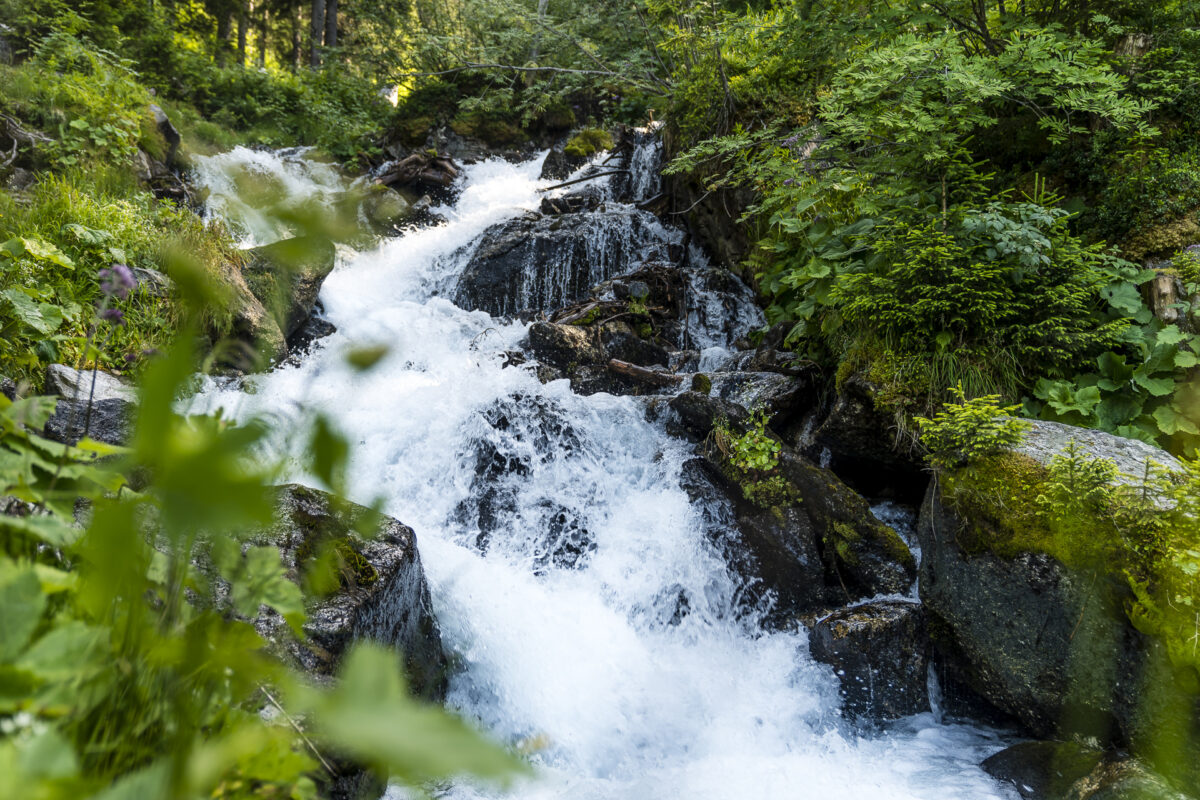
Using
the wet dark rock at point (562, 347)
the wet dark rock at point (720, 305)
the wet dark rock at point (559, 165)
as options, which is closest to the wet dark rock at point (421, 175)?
the wet dark rock at point (559, 165)

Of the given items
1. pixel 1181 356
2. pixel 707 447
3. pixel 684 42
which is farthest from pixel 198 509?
pixel 684 42

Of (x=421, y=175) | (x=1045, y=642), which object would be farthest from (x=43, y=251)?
(x=421, y=175)

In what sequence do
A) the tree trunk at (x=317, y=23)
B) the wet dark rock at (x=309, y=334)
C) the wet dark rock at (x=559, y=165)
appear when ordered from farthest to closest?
the tree trunk at (x=317, y=23) < the wet dark rock at (x=559, y=165) < the wet dark rock at (x=309, y=334)

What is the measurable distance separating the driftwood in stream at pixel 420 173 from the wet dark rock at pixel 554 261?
430 centimetres

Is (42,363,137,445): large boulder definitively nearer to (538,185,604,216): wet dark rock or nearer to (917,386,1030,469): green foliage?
(917,386,1030,469): green foliage

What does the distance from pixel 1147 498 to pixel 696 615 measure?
108 inches

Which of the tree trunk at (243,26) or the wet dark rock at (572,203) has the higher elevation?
the tree trunk at (243,26)

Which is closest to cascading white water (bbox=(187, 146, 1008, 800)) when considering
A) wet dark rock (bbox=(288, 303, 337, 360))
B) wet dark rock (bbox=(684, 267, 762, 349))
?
wet dark rock (bbox=(288, 303, 337, 360))

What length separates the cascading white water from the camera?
135 inches

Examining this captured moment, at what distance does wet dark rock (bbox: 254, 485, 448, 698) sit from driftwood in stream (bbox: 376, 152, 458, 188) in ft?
37.3

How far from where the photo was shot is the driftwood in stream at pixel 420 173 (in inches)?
520

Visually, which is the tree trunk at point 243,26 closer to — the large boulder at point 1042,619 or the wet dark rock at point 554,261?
the wet dark rock at point 554,261

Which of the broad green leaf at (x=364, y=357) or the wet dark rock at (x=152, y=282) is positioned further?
the wet dark rock at (x=152, y=282)

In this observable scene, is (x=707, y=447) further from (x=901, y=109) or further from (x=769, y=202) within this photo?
(x=901, y=109)
